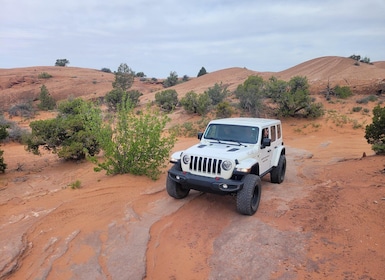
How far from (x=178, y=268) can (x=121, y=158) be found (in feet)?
14.2

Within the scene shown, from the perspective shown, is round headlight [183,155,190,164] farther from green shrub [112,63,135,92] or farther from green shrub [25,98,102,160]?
green shrub [112,63,135,92]

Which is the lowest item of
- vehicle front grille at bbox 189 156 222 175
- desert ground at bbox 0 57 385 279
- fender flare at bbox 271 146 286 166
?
desert ground at bbox 0 57 385 279

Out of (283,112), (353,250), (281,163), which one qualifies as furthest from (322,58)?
(353,250)

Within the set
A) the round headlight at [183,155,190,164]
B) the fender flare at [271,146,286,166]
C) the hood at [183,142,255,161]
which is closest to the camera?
the hood at [183,142,255,161]

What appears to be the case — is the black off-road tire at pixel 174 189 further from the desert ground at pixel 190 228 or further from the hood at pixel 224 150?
the hood at pixel 224 150

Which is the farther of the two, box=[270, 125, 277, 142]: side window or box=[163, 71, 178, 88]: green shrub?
box=[163, 71, 178, 88]: green shrub

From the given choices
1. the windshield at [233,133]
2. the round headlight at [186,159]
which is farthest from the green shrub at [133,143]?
the round headlight at [186,159]

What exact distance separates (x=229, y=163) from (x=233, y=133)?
4.56 feet

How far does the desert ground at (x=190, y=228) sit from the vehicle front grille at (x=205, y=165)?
82cm

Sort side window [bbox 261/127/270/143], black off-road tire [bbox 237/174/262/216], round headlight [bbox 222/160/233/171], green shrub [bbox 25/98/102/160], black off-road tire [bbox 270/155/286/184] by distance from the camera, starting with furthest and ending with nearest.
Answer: green shrub [bbox 25/98/102/160] < black off-road tire [bbox 270/155/286/184] < side window [bbox 261/127/270/143] < round headlight [bbox 222/160/233/171] < black off-road tire [bbox 237/174/262/216]

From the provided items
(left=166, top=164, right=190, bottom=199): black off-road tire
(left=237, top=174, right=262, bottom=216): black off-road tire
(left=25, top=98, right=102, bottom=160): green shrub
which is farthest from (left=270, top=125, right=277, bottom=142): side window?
(left=25, top=98, right=102, bottom=160): green shrub

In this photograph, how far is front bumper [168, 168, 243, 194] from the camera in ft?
17.6

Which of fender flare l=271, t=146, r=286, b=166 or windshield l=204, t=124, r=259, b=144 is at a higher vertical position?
windshield l=204, t=124, r=259, b=144

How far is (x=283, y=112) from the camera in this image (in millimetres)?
19469
